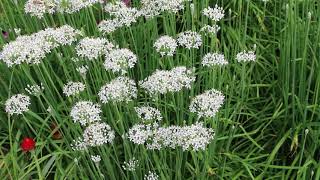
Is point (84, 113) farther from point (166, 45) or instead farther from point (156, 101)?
point (166, 45)

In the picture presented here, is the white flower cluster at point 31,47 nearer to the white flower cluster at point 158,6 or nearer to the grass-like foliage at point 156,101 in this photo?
the grass-like foliage at point 156,101

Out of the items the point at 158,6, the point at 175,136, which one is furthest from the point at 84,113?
the point at 158,6

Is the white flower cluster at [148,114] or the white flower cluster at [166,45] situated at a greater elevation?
the white flower cluster at [166,45]

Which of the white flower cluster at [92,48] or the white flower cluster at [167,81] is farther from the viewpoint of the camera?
the white flower cluster at [92,48]

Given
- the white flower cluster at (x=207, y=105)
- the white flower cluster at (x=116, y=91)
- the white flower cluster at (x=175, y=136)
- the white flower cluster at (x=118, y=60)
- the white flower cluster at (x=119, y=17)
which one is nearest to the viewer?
the white flower cluster at (x=175, y=136)

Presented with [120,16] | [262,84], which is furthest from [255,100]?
[120,16]

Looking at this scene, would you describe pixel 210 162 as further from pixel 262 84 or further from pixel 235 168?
pixel 262 84

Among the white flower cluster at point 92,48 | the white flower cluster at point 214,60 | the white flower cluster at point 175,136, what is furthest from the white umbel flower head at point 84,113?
the white flower cluster at point 214,60

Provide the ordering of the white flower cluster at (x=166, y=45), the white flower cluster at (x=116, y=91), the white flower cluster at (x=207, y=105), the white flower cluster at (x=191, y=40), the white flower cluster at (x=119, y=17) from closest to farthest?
1. the white flower cluster at (x=207, y=105)
2. the white flower cluster at (x=116, y=91)
3. the white flower cluster at (x=166, y=45)
4. the white flower cluster at (x=191, y=40)
5. the white flower cluster at (x=119, y=17)

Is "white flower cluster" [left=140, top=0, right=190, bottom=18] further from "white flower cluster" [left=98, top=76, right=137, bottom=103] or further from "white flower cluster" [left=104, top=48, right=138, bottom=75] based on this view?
"white flower cluster" [left=98, top=76, right=137, bottom=103]
